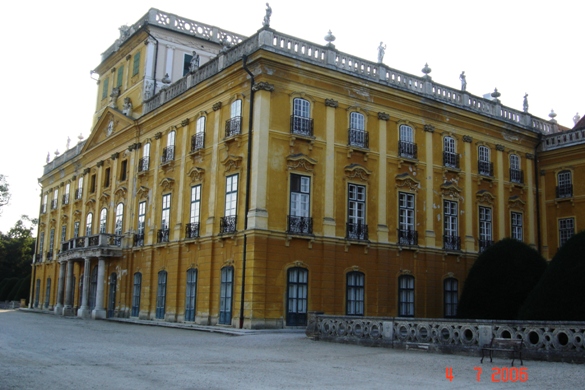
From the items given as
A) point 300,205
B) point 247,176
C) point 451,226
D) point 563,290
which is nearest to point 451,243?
point 451,226

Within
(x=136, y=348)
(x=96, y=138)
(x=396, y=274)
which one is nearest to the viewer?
(x=136, y=348)

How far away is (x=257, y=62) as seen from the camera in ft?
89.6

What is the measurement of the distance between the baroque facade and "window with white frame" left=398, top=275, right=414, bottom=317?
84mm

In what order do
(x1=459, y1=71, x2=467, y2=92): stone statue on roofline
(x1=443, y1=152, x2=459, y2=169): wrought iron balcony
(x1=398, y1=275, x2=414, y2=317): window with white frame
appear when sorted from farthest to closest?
(x1=459, y1=71, x2=467, y2=92): stone statue on roofline
(x1=443, y1=152, x2=459, y2=169): wrought iron balcony
(x1=398, y1=275, x2=414, y2=317): window with white frame

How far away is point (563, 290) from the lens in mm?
18141

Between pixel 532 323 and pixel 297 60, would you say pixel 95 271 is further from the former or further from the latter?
pixel 532 323

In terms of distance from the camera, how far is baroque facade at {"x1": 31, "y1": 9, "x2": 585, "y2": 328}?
1070 inches

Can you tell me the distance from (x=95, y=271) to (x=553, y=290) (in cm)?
2830

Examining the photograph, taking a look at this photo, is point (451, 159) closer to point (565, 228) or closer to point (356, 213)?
point (356, 213)

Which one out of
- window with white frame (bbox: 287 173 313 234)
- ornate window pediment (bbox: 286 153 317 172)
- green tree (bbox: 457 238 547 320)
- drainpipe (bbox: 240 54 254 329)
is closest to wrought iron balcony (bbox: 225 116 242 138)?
drainpipe (bbox: 240 54 254 329)

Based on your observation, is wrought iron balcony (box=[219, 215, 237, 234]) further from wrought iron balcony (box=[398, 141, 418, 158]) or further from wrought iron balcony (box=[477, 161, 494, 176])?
wrought iron balcony (box=[477, 161, 494, 176])

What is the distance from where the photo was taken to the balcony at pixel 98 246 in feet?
119

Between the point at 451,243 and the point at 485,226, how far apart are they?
2.99 metres

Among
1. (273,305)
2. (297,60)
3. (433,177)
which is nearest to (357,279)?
(273,305)
